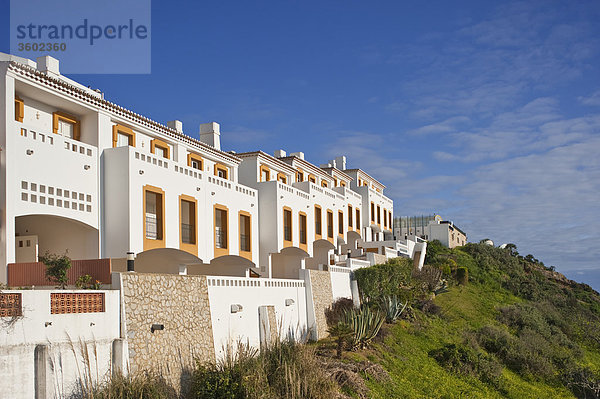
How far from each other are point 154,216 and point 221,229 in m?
4.55

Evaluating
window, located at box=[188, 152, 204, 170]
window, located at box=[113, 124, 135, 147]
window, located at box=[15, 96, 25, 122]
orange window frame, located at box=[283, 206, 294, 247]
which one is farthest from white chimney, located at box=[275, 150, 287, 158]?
window, located at box=[15, 96, 25, 122]

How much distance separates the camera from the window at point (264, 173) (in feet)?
97.6

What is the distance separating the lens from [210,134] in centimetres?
2920

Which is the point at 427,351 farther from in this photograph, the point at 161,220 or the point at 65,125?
the point at 65,125

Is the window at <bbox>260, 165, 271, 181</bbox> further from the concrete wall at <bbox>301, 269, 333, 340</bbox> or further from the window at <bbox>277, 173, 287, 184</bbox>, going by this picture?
the concrete wall at <bbox>301, 269, 333, 340</bbox>

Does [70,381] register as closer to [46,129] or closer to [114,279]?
[114,279]

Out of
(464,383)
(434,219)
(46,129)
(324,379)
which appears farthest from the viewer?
(434,219)

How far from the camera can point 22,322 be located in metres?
10.3

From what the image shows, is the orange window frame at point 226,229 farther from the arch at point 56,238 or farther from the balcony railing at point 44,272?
the balcony railing at point 44,272

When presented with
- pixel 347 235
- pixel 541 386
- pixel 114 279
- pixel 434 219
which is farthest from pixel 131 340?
pixel 434 219

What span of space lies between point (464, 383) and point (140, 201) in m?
12.7

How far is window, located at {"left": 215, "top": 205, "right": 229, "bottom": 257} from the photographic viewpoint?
76.3ft

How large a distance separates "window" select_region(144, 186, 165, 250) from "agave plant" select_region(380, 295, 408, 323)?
10250mm

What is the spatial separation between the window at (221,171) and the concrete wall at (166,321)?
11.1m
